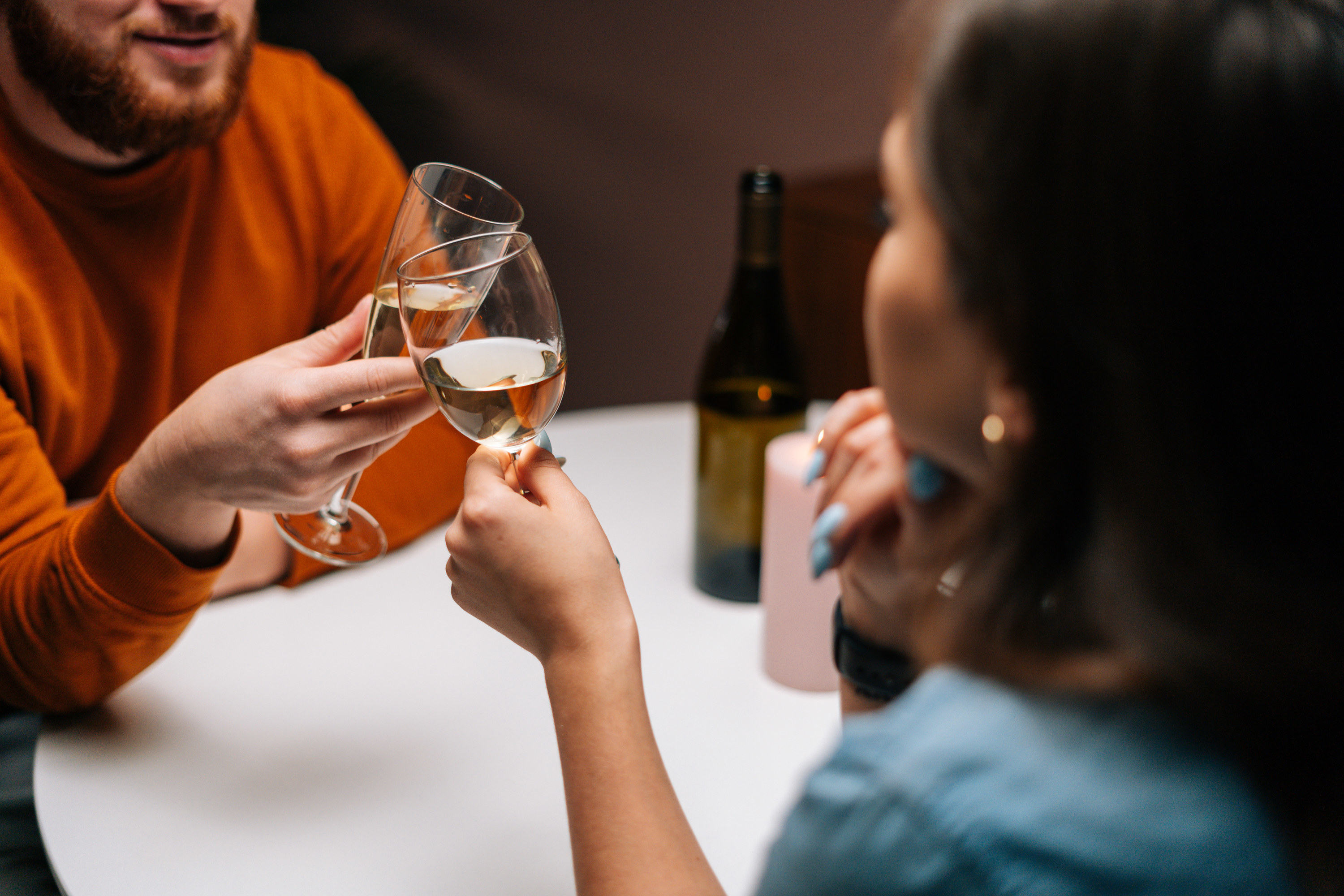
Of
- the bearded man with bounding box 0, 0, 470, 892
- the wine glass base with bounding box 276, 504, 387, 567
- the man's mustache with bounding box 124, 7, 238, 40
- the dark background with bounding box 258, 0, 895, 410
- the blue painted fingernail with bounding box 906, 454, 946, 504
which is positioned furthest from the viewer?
the dark background with bounding box 258, 0, 895, 410

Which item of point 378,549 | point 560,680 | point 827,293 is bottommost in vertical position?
point 827,293

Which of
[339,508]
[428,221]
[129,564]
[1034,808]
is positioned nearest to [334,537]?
[339,508]

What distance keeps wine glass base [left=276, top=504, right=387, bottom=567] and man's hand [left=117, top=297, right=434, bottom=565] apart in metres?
0.08

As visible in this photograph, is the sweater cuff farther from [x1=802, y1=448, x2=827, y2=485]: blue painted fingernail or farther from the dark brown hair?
the dark brown hair

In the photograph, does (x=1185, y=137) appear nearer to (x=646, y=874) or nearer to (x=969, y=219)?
(x=969, y=219)

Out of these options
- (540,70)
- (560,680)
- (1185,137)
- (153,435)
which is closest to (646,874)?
(560,680)

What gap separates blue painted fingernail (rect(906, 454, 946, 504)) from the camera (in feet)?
2.01

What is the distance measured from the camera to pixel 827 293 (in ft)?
8.11

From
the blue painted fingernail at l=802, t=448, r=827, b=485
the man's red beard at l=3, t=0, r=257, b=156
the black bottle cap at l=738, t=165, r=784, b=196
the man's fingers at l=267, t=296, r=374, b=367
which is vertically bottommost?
the blue painted fingernail at l=802, t=448, r=827, b=485

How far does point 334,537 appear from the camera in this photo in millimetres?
1004

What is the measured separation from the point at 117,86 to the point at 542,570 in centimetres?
79

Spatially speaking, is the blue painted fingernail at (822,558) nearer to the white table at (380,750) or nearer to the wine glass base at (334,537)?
the white table at (380,750)

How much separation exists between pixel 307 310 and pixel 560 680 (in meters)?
0.88

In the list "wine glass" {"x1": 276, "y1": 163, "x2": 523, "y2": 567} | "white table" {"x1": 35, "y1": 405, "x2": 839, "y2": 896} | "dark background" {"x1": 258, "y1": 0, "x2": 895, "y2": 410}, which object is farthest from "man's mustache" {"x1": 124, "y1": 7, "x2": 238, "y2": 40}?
"dark background" {"x1": 258, "y1": 0, "x2": 895, "y2": 410}
